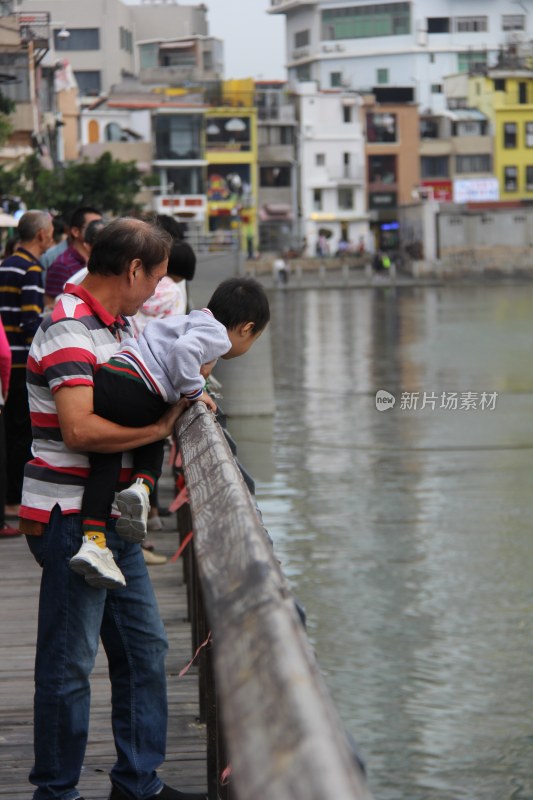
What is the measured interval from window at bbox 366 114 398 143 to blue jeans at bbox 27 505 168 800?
80760 millimetres

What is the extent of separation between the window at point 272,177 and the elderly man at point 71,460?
76007mm

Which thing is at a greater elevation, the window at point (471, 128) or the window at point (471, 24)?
the window at point (471, 24)

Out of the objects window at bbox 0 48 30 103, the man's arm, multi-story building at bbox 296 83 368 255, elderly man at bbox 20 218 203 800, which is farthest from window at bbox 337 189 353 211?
the man's arm

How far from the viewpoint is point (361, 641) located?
8.01m

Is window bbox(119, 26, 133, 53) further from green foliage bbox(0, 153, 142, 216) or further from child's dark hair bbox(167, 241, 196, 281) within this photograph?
child's dark hair bbox(167, 241, 196, 281)

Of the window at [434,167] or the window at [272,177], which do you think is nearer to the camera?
the window at [272,177]

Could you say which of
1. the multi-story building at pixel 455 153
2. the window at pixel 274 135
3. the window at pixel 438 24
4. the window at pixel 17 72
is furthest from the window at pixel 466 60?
the window at pixel 17 72

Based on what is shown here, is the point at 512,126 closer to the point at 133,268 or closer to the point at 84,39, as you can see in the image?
the point at 84,39

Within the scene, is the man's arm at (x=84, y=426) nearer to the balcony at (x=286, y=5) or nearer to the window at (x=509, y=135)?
the window at (x=509, y=135)

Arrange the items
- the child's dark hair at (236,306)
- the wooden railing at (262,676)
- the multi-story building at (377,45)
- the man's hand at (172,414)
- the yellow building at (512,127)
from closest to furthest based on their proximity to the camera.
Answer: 1. the wooden railing at (262,676)
2. the man's hand at (172,414)
3. the child's dark hair at (236,306)
4. the yellow building at (512,127)
5. the multi-story building at (377,45)

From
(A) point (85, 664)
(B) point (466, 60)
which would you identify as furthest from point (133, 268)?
(B) point (466, 60)

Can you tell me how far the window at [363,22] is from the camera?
105875 mm

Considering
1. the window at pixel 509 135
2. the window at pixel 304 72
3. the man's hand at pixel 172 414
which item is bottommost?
the man's hand at pixel 172 414

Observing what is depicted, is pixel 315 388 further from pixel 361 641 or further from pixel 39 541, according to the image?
pixel 39 541
